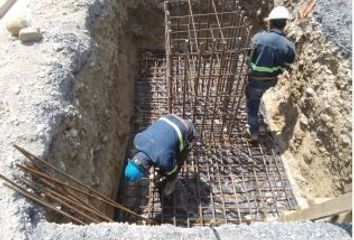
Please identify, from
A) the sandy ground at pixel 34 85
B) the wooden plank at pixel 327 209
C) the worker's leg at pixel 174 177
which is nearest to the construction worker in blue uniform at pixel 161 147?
the worker's leg at pixel 174 177

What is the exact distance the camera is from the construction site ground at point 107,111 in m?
3.22

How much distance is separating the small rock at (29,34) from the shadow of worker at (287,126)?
12.3 feet

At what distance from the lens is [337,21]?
15.9 ft

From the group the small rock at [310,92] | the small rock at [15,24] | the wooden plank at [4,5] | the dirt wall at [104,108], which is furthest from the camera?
the wooden plank at [4,5]

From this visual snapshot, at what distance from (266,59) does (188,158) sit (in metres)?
1.79

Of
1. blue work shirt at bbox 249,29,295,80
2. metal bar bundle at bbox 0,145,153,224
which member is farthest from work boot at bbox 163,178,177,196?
blue work shirt at bbox 249,29,295,80

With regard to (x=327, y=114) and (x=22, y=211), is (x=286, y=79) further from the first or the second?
(x=22, y=211)

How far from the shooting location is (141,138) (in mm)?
4246

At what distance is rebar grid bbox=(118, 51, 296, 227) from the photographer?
16.1 ft

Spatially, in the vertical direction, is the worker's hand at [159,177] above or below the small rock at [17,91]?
below

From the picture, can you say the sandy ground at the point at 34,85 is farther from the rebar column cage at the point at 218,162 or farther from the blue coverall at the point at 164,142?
the rebar column cage at the point at 218,162

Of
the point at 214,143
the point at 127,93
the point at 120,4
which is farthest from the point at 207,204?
the point at 120,4

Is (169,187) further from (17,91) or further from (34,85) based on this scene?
(17,91)

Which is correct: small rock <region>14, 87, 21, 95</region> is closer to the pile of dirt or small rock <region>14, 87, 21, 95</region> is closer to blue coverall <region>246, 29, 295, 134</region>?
blue coverall <region>246, 29, 295, 134</region>
